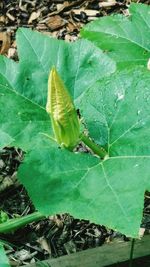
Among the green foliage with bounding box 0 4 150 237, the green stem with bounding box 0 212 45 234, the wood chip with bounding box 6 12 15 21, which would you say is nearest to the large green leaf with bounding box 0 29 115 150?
the green foliage with bounding box 0 4 150 237

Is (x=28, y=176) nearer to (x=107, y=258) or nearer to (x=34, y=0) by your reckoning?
(x=107, y=258)

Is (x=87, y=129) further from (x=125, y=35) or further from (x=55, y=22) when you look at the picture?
Answer: (x=55, y=22)

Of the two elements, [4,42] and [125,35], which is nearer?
[125,35]

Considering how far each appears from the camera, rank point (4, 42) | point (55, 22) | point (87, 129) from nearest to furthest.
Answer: point (87, 129) → point (4, 42) → point (55, 22)

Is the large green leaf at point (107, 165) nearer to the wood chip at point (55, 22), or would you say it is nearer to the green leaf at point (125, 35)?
the green leaf at point (125, 35)

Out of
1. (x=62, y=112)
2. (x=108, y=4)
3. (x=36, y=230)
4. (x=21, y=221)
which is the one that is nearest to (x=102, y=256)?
(x=21, y=221)

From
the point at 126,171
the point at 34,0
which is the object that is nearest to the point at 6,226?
the point at 126,171
